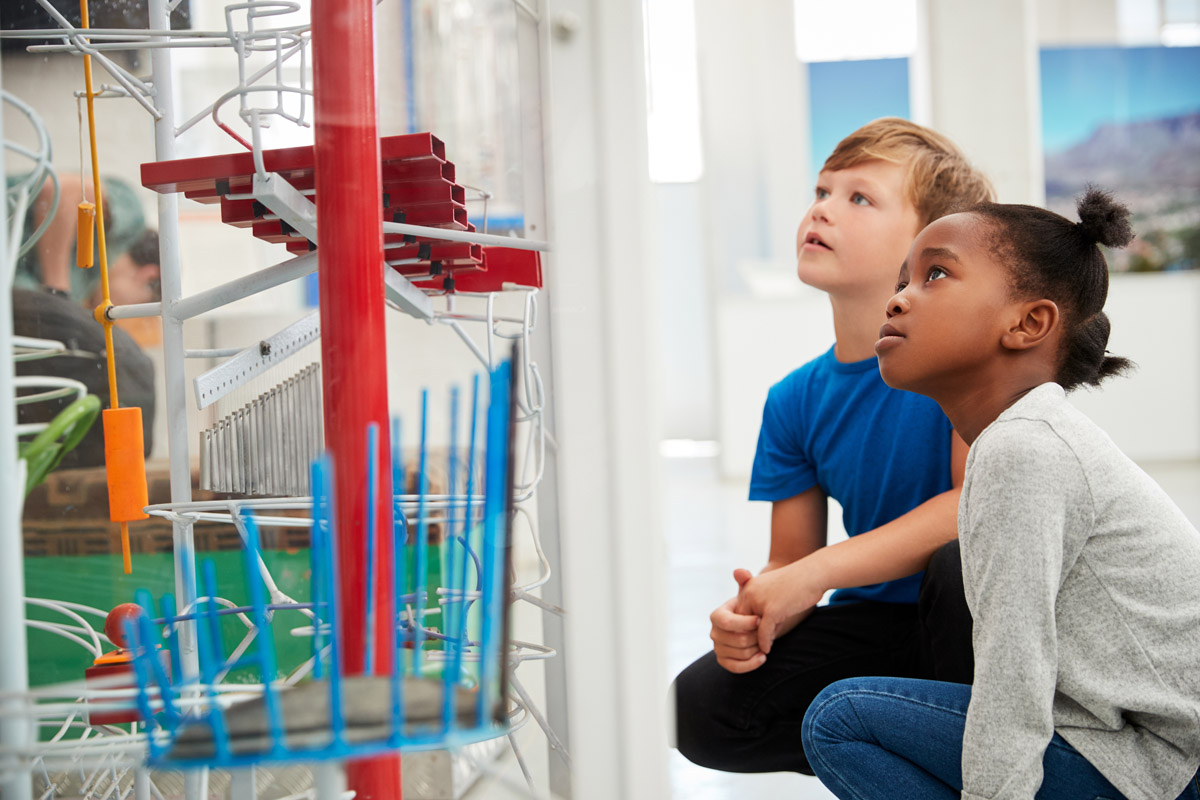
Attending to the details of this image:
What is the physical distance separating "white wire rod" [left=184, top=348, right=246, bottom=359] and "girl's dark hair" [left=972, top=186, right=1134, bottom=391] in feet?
2.16

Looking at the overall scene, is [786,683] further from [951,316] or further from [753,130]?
[753,130]

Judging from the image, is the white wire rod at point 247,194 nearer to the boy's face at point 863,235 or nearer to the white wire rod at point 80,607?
the white wire rod at point 80,607

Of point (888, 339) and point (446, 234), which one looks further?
point (888, 339)

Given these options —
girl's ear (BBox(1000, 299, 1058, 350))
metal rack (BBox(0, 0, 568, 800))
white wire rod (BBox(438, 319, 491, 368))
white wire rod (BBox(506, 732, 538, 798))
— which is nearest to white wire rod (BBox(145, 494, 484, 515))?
metal rack (BBox(0, 0, 568, 800))

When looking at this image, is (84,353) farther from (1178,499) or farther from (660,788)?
(1178,499)

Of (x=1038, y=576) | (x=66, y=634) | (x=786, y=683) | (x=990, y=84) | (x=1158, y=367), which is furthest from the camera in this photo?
(x=1158, y=367)

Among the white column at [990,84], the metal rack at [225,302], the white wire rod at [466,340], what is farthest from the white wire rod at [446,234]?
the white column at [990,84]

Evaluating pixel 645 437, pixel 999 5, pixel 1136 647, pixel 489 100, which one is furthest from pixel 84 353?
pixel 999 5

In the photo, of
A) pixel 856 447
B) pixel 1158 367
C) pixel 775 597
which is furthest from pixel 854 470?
pixel 1158 367

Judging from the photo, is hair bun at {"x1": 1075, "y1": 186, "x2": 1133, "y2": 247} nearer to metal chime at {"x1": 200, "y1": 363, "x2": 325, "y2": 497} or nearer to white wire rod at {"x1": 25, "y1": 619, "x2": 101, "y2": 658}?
metal chime at {"x1": 200, "y1": 363, "x2": 325, "y2": 497}

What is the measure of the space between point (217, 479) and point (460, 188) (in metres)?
0.30

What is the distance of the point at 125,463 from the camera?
2.51 feet

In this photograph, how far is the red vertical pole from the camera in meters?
0.50

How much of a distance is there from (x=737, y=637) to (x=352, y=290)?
0.59m
